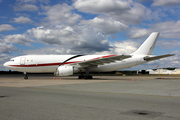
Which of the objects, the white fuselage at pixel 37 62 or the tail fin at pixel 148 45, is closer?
the white fuselage at pixel 37 62

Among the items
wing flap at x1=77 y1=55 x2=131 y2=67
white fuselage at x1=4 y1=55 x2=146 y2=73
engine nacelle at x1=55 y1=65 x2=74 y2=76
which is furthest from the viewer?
white fuselage at x1=4 y1=55 x2=146 y2=73

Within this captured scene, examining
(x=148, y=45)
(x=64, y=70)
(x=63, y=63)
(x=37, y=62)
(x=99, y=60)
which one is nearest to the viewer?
(x=64, y=70)

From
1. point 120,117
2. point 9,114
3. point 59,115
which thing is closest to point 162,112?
point 120,117

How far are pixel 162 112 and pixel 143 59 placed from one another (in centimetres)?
2422

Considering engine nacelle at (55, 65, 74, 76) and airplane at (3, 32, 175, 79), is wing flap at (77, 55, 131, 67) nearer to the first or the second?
airplane at (3, 32, 175, 79)

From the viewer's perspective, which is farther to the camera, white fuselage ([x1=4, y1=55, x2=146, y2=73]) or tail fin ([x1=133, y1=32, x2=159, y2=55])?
tail fin ([x1=133, y1=32, x2=159, y2=55])

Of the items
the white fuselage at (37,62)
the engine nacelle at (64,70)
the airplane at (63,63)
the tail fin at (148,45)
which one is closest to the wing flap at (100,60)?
the airplane at (63,63)

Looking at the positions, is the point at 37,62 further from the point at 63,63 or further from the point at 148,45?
the point at 148,45

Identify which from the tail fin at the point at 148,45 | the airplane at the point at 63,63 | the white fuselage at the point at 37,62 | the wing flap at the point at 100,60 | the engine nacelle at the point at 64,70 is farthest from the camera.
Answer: the tail fin at the point at 148,45

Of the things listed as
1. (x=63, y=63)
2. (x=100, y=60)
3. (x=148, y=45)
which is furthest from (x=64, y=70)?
(x=148, y=45)

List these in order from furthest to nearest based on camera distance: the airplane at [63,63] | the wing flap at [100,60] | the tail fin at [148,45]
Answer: the tail fin at [148,45], the airplane at [63,63], the wing flap at [100,60]

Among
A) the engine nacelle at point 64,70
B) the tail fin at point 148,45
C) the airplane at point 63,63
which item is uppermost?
the tail fin at point 148,45

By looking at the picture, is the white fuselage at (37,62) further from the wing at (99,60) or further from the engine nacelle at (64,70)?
the engine nacelle at (64,70)

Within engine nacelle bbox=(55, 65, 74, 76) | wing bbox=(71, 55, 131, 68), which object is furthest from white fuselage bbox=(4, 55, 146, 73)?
engine nacelle bbox=(55, 65, 74, 76)
